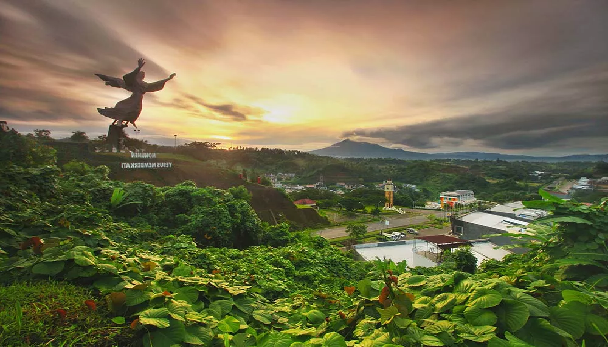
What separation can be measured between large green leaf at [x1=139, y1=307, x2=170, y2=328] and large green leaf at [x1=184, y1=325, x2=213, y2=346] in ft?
0.42

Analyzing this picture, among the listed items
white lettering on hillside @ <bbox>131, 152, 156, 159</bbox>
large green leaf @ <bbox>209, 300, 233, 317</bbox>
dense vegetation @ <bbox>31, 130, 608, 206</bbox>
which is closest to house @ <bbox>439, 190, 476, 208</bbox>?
dense vegetation @ <bbox>31, 130, 608, 206</bbox>

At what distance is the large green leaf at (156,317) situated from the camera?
1.30 meters

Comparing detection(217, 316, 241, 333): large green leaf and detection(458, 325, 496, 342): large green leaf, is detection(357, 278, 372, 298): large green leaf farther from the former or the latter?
detection(217, 316, 241, 333): large green leaf

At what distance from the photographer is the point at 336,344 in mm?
1273

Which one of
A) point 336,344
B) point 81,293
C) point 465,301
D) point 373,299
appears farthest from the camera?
point 81,293

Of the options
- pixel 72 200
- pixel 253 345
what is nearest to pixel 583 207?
pixel 253 345

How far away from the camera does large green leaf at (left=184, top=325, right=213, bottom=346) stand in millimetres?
1372

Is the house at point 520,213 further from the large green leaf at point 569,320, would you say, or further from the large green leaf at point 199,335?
the large green leaf at point 199,335

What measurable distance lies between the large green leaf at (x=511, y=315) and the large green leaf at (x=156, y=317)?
1.58m

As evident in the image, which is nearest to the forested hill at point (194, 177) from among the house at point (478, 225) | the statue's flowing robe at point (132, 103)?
the statue's flowing robe at point (132, 103)

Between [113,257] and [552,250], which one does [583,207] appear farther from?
[113,257]

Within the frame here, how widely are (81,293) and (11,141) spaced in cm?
1058

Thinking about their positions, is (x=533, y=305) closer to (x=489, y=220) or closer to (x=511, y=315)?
(x=511, y=315)

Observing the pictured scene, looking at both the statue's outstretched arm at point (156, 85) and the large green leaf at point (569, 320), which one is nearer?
the large green leaf at point (569, 320)
